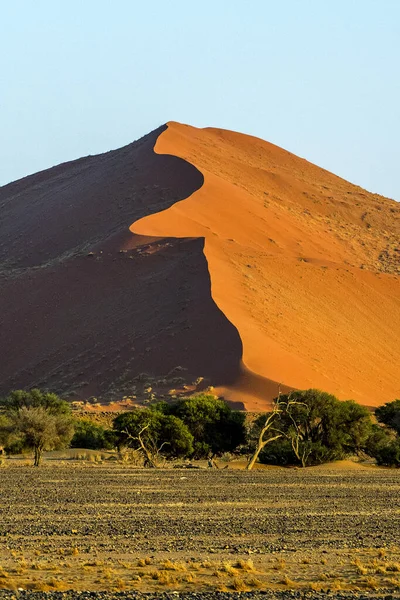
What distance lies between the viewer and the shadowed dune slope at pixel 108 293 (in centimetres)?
7156

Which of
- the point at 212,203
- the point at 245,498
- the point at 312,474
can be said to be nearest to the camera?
the point at 245,498

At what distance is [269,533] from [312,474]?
19.8 m

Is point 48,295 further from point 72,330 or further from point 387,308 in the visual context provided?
point 387,308

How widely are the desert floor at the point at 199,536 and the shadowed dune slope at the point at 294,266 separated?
117 ft

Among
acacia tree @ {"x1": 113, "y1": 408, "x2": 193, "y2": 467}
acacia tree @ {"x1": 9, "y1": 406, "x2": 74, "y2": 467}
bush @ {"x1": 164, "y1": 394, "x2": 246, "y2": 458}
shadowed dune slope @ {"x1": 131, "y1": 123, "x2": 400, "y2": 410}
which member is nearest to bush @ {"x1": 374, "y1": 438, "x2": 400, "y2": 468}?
bush @ {"x1": 164, "y1": 394, "x2": 246, "y2": 458}

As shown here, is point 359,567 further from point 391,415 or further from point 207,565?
point 391,415

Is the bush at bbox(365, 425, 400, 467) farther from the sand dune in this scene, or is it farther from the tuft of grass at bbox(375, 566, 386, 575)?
the tuft of grass at bbox(375, 566, 386, 575)

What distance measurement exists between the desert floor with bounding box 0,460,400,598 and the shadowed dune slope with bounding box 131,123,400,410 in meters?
35.5

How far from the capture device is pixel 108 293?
277ft

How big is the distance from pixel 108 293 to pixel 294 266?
51.5ft

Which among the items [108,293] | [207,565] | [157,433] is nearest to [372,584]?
[207,565]

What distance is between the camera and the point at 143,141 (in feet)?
423

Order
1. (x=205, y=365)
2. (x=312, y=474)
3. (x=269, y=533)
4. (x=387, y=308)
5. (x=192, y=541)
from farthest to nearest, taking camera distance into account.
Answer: (x=387, y=308)
(x=205, y=365)
(x=312, y=474)
(x=269, y=533)
(x=192, y=541)

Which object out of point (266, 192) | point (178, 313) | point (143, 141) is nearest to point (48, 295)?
point (178, 313)
